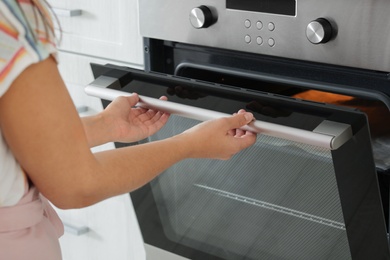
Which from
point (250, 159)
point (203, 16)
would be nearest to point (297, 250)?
point (250, 159)

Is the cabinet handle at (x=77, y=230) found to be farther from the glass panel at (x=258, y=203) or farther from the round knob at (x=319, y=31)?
the round knob at (x=319, y=31)

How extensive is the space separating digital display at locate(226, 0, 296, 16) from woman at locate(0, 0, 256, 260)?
0.74 ft

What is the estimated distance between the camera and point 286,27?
3.71 ft

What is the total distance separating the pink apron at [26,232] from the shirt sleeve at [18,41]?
18 centimetres

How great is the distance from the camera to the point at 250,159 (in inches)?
47.4

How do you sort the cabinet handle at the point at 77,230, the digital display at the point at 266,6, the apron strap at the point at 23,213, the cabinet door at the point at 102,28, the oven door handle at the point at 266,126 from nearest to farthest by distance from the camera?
the apron strap at the point at 23,213 → the oven door handle at the point at 266,126 → the digital display at the point at 266,6 → the cabinet door at the point at 102,28 → the cabinet handle at the point at 77,230

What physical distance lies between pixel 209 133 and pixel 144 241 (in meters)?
0.53

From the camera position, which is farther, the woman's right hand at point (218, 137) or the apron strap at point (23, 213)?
the woman's right hand at point (218, 137)

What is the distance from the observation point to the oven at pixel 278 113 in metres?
1.05

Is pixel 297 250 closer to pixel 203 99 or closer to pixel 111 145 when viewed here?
pixel 203 99

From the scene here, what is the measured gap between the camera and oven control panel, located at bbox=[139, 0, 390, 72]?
1.04 m

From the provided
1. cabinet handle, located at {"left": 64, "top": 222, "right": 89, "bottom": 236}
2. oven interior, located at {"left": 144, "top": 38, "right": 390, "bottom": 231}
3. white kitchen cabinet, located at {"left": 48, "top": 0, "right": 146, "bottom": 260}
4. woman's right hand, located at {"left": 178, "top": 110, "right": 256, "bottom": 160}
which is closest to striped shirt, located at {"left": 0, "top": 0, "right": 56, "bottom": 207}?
woman's right hand, located at {"left": 178, "top": 110, "right": 256, "bottom": 160}

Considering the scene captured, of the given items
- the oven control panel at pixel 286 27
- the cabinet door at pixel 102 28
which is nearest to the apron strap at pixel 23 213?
the oven control panel at pixel 286 27

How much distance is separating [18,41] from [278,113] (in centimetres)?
42
